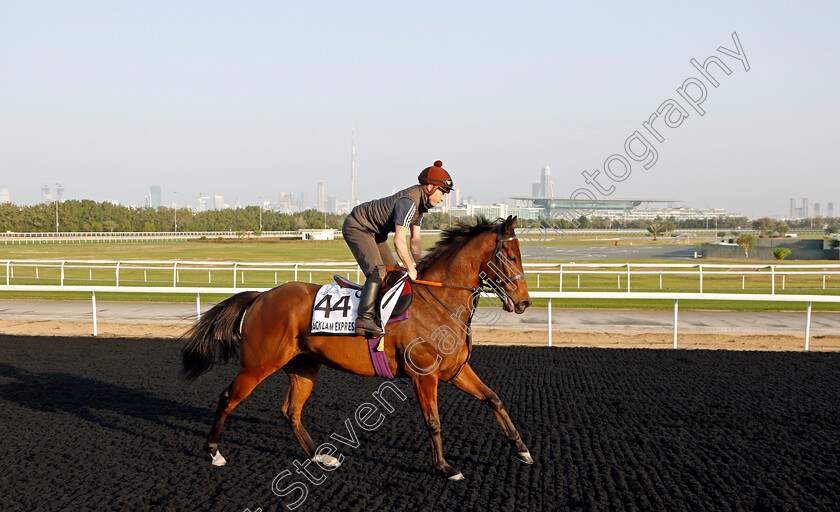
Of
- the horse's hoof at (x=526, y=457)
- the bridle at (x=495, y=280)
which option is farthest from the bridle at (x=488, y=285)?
the horse's hoof at (x=526, y=457)

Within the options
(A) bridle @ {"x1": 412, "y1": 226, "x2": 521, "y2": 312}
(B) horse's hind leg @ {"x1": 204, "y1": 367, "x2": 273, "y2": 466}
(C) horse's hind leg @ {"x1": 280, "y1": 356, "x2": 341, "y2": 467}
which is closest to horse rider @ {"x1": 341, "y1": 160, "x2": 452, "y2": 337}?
(A) bridle @ {"x1": 412, "y1": 226, "x2": 521, "y2": 312}

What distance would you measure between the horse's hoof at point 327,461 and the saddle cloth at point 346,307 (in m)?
0.85

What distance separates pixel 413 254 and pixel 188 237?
64.4m

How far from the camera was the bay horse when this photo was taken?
4023 mm

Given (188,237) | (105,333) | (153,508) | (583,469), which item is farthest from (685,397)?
(188,237)

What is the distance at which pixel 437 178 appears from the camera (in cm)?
411

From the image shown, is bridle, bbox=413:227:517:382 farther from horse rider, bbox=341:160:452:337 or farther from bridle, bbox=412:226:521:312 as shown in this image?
horse rider, bbox=341:160:452:337

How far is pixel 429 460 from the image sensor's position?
4234 mm

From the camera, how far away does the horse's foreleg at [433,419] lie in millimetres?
3838

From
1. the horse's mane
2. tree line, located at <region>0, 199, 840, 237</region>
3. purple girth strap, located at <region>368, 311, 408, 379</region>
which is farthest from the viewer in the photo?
tree line, located at <region>0, 199, 840, 237</region>

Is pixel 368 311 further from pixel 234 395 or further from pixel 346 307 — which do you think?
pixel 234 395

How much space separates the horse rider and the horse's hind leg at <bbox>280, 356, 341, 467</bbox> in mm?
696

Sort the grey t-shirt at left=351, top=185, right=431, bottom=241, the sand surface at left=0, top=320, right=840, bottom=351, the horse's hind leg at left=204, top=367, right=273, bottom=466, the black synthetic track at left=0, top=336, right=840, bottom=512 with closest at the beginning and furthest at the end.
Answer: the black synthetic track at left=0, top=336, right=840, bottom=512 < the grey t-shirt at left=351, top=185, right=431, bottom=241 < the horse's hind leg at left=204, top=367, right=273, bottom=466 < the sand surface at left=0, top=320, right=840, bottom=351

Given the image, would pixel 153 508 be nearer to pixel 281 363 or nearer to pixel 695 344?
pixel 281 363
